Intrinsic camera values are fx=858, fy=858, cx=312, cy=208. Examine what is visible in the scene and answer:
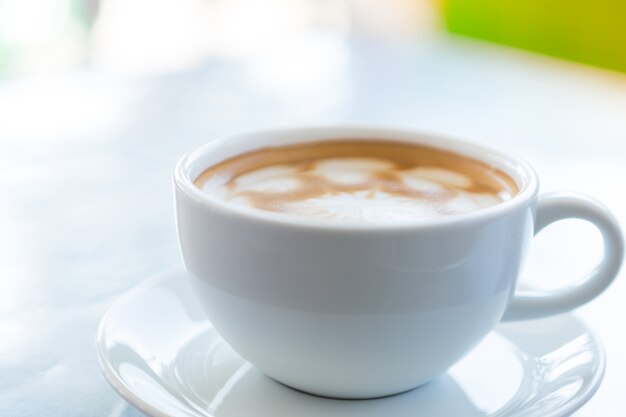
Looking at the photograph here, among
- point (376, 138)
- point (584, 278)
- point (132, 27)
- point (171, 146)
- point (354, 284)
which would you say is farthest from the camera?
point (132, 27)

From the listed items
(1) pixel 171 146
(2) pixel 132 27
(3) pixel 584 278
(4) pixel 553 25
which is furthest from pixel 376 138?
(2) pixel 132 27

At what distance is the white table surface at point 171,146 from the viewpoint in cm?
70

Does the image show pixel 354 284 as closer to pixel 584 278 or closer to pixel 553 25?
pixel 584 278

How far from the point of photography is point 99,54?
128 inches

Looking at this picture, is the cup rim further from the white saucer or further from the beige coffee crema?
the white saucer

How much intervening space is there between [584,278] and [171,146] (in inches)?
28.3

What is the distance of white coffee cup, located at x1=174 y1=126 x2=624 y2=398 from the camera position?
0.51 m

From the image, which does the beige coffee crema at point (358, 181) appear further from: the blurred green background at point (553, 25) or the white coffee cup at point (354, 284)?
the blurred green background at point (553, 25)

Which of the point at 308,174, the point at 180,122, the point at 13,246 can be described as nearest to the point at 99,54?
the point at 180,122

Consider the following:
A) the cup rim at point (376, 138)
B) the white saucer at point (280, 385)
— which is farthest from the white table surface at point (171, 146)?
the cup rim at point (376, 138)

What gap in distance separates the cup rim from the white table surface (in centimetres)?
14

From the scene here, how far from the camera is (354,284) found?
0.51m

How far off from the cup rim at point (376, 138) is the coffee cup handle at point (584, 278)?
26 mm

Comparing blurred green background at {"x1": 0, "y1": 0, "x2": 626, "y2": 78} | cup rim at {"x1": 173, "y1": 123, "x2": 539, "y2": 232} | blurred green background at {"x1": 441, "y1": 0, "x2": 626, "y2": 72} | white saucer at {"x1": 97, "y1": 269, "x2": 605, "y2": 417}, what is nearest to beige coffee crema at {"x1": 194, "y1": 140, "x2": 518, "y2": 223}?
cup rim at {"x1": 173, "y1": 123, "x2": 539, "y2": 232}
